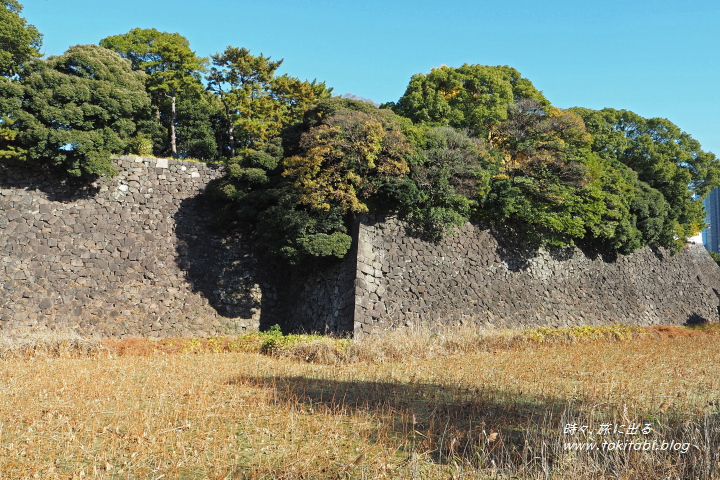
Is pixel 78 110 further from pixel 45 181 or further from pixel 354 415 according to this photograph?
pixel 354 415

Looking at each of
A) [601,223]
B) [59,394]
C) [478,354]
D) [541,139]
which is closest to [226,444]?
[59,394]

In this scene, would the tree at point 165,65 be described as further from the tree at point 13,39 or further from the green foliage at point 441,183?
the green foliage at point 441,183

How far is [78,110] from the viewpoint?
560 inches

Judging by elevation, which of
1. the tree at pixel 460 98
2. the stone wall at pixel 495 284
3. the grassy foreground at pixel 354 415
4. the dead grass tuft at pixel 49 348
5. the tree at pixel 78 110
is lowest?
the dead grass tuft at pixel 49 348

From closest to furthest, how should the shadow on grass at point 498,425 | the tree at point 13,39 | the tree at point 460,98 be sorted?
1. the shadow on grass at point 498,425
2. the tree at point 13,39
3. the tree at point 460,98

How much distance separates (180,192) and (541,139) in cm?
1280

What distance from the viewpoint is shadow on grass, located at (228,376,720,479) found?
148 inches

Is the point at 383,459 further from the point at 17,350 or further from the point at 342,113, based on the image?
the point at 342,113

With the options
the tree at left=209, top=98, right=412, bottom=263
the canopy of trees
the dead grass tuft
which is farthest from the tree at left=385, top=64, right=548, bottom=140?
the dead grass tuft

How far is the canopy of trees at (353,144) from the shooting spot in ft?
45.8

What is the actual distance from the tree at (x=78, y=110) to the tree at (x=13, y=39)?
11.8ft

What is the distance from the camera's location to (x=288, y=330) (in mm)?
15789

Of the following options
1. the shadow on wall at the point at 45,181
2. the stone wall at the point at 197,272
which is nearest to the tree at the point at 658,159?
the stone wall at the point at 197,272

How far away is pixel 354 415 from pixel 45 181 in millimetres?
13856
